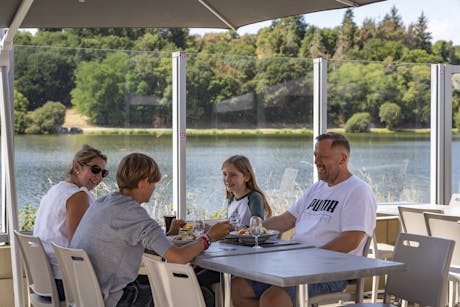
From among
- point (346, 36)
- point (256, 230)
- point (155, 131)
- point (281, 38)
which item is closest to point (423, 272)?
point (256, 230)

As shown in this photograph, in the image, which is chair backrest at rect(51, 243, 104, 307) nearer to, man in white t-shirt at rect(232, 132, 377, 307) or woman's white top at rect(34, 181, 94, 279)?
woman's white top at rect(34, 181, 94, 279)

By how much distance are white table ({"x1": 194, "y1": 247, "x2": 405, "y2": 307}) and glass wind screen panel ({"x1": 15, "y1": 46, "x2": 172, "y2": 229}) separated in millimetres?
3301

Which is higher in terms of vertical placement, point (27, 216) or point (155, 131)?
point (155, 131)

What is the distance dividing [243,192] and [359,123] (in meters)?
3.52

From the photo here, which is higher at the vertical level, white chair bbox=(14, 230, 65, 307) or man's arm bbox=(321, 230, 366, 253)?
man's arm bbox=(321, 230, 366, 253)

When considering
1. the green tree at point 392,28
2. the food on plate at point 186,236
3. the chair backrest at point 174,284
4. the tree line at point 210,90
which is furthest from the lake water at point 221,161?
the green tree at point 392,28

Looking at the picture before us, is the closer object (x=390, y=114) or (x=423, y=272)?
(x=423, y=272)

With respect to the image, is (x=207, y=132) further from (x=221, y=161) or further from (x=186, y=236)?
(x=186, y=236)

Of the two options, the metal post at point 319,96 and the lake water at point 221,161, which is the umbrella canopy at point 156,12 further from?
the metal post at point 319,96

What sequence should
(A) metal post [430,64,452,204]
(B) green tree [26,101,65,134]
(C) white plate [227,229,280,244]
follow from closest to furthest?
(C) white plate [227,229,280,244]
(B) green tree [26,101,65,134]
(A) metal post [430,64,452,204]

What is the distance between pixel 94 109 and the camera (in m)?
7.24

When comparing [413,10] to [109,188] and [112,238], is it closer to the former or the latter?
[109,188]

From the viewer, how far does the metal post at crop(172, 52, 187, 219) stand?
24.0ft

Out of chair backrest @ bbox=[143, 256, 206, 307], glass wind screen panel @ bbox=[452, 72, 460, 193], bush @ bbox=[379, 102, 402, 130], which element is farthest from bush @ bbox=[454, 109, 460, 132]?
chair backrest @ bbox=[143, 256, 206, 307]
